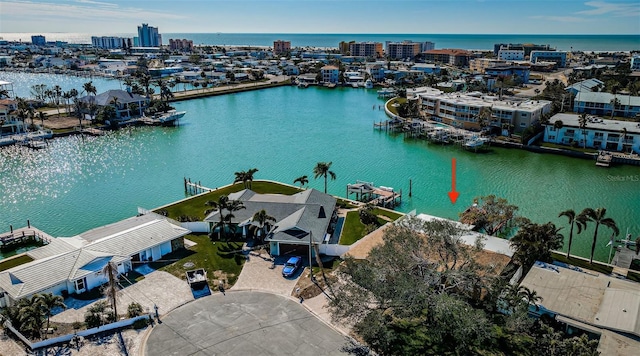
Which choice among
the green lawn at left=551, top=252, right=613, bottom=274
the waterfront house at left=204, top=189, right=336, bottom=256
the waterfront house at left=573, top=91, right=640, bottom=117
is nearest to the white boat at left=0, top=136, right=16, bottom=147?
the waterfront house at left=204, top=189, right=336, bottom=256

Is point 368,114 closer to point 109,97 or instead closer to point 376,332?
point 109,97

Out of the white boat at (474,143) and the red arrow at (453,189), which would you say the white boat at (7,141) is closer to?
the red arrow at (453,189)

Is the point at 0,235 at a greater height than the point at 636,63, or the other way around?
the point at 636,63

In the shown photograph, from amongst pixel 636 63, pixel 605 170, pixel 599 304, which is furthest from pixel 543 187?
pixel 636 63

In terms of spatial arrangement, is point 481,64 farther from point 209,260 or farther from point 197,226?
point 209,260

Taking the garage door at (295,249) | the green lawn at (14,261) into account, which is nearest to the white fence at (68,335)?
the green lawn at (14,261)

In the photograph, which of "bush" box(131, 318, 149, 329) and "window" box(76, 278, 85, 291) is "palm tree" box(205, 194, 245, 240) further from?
"bush" box(131, 318, 149, 329)
